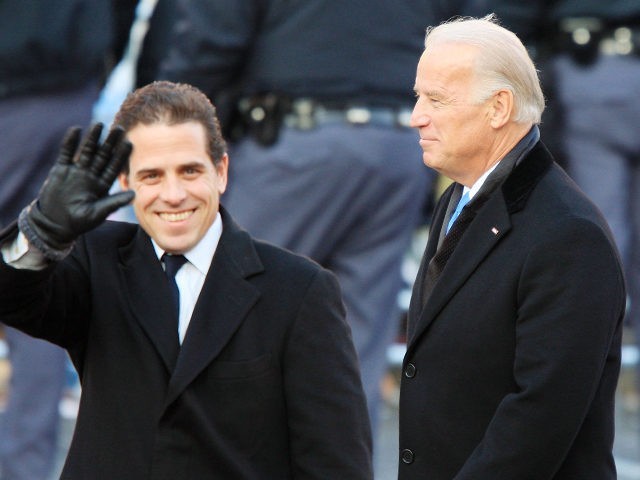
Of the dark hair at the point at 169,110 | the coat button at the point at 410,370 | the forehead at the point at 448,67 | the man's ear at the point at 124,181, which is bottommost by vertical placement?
the coat button at the point at 410,370

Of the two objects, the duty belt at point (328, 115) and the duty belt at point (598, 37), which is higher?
the duty belt at point (598, 37)

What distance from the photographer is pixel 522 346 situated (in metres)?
2.76

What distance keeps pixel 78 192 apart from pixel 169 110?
468mm

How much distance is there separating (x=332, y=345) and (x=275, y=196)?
2071 millimetres

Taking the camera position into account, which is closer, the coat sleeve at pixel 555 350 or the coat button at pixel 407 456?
the coat sleeve at pixel 555 350

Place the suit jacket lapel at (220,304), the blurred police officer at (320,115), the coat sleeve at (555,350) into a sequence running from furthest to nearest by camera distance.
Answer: the blurred police officer at (320,115) → the suit jacket lapel at (220,304) → the coat sleeve at (555,350)

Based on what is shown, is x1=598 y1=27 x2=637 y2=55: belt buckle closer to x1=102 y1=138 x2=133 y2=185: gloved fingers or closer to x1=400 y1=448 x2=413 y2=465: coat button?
x1=400 y1=448 x2=413 y2=465: coat button

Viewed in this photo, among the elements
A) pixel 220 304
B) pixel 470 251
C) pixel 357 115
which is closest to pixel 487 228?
pixel 470 251

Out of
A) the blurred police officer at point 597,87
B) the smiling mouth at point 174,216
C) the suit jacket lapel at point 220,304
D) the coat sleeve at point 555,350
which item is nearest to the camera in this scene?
the coat sleeve at point 555,350

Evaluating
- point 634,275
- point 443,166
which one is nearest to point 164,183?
point 443,166

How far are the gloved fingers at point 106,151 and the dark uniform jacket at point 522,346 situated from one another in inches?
27.6

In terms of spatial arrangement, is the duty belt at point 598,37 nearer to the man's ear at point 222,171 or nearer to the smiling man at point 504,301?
the man's ear at point 222,171

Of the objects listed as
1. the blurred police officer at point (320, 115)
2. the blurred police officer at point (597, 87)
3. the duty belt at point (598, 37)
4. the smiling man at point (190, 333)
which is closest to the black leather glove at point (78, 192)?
the smiling man at point (190, 333)

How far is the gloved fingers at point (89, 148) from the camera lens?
9.37ft
